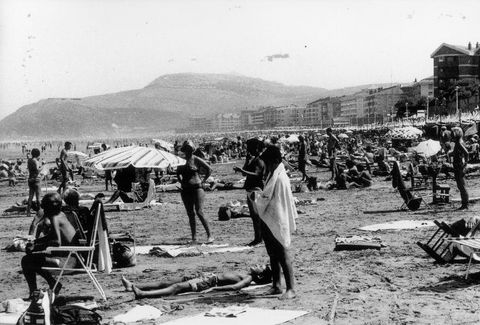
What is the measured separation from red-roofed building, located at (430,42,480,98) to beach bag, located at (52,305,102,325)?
10406cm

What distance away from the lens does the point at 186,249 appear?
966cm

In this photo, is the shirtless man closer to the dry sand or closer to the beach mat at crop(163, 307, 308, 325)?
the dry sand

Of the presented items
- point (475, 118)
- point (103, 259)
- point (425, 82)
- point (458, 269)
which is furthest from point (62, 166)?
point (425, 82)

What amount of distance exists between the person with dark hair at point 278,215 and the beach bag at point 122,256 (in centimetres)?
261

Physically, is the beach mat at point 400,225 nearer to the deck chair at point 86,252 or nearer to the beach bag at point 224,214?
the beach bag at point 224,214

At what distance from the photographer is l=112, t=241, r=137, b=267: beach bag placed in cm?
849

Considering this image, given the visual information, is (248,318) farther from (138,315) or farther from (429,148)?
(429,148)

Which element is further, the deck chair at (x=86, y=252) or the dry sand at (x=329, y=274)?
the deck chair at (x=86, y=252)

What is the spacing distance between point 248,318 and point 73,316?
5.03 feet

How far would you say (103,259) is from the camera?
22.4ft

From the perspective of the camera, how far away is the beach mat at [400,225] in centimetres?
1103

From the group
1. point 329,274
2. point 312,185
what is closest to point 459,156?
point 329,274

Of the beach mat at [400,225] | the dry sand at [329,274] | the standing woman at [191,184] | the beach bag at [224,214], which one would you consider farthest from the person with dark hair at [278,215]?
the beach bag at [224,214]

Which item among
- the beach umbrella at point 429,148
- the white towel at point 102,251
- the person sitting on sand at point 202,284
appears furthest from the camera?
the beach umbrella at point 429,148
